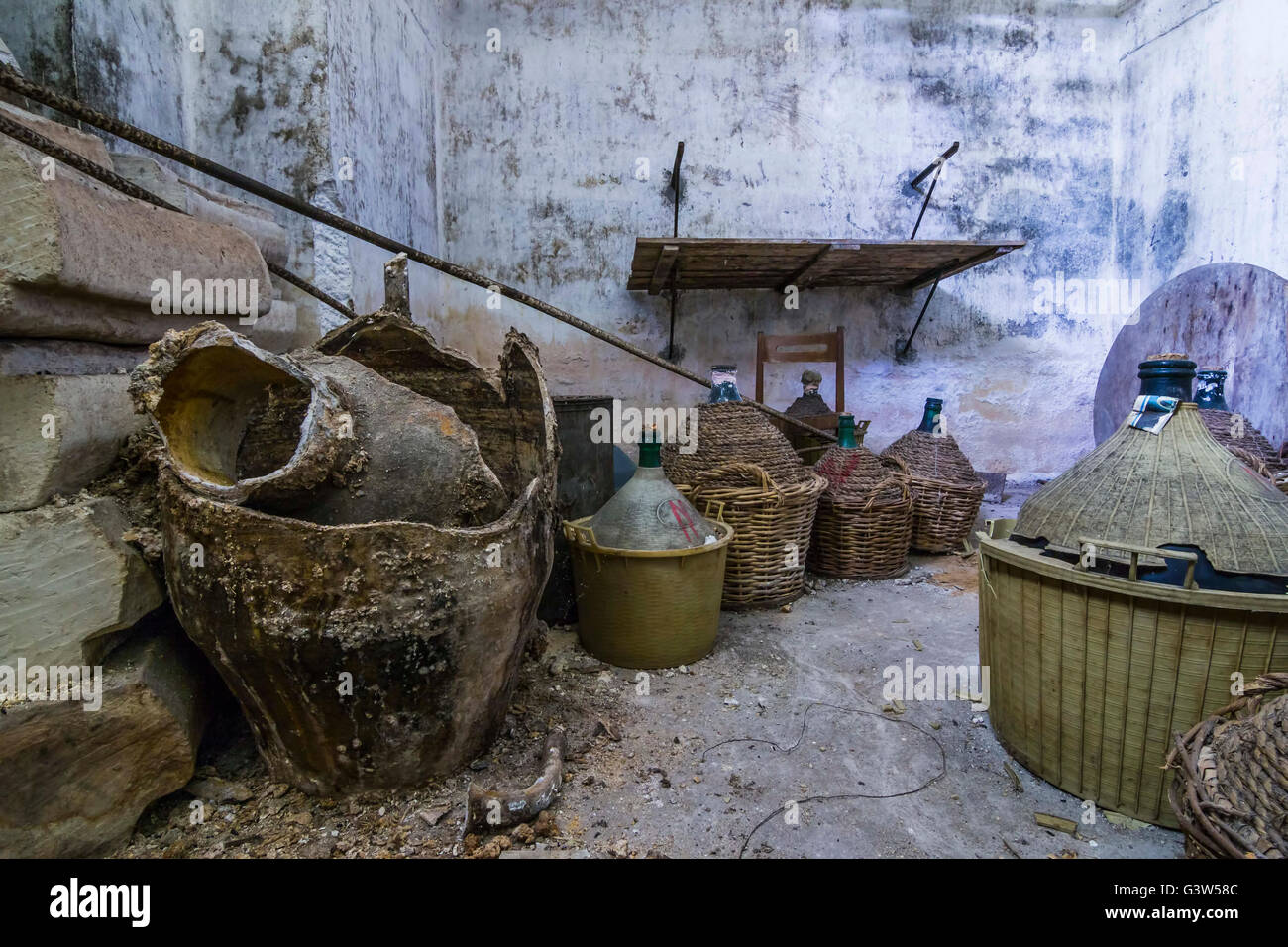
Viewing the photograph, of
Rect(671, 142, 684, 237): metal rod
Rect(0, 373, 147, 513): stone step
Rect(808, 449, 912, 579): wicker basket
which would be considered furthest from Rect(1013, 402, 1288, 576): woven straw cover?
Rect(671, 142, 684, 237): metal rod

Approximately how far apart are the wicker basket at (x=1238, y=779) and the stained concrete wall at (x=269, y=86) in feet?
11.6

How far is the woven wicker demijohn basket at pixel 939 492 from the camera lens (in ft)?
13.8

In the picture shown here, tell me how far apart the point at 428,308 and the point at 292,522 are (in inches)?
144

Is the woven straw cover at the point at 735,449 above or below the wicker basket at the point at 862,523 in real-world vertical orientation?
above

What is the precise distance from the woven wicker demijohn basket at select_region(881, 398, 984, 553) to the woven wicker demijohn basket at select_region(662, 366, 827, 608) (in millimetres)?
1058

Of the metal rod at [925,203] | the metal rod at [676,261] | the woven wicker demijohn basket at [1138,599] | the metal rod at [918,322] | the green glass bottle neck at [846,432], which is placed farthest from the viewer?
the metal rod at [918,322]

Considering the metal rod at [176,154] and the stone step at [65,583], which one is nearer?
the stone step at [65,583]

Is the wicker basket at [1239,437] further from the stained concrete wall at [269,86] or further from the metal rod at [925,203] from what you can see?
the stained concrete wall at [269,86]

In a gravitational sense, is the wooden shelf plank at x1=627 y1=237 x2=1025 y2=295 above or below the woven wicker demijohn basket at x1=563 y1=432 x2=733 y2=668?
above

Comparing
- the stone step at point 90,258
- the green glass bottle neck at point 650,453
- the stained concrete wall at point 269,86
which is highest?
the stained concrete wall at point 269,86

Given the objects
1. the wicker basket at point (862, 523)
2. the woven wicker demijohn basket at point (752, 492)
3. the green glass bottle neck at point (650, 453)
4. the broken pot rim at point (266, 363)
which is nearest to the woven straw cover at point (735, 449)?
the woven wicker demijohn basket at point (752, 492)

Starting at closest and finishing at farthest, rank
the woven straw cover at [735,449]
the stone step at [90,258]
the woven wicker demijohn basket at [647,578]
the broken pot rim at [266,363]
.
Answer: the stone step at [90,258] < the broken pot rim at [266,363] < the woven wicker demijohn basket at [647,578] < the woven straw cover at [735,449]

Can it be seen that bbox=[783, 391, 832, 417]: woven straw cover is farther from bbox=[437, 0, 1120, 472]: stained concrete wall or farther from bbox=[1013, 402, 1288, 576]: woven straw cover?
bbox=[1013, 402, 1288, 576]: woven straw cover

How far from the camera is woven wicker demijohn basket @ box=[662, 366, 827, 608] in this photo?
3262 mm
